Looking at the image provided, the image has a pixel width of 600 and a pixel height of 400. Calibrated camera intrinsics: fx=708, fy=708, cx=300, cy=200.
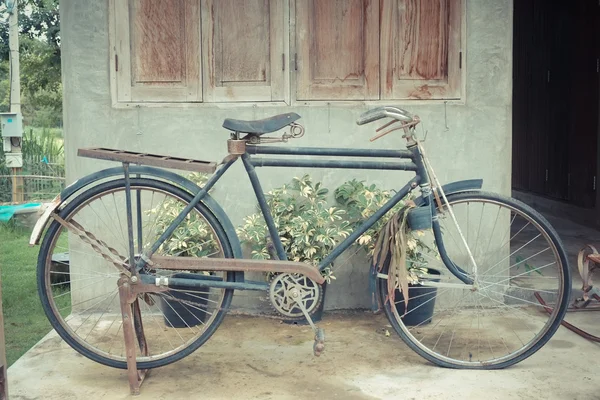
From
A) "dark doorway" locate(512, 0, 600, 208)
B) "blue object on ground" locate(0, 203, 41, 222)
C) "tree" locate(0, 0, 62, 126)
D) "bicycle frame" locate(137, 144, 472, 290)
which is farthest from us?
"tree" locate(0, 0, 62, 126)

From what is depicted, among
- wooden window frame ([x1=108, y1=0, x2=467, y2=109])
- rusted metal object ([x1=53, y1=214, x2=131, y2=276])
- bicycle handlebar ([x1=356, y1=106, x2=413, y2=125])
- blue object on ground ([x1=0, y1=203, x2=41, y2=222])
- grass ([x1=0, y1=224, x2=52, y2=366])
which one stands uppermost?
wooden window frame ([x1=108, y1=0, x2=467, y2=109])

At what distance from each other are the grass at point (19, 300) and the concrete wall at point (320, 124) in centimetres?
117

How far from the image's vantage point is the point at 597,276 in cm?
541

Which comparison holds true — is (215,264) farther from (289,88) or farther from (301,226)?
(289,88)

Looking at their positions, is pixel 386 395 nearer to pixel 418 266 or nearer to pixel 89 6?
pixel 418 266

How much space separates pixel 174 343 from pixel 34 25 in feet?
45.3

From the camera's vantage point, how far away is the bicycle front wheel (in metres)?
3.55

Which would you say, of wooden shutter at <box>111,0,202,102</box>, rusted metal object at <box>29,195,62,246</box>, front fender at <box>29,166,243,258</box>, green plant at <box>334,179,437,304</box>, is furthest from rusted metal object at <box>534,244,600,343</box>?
rusted metal object at <box>29,195,62,246</box>

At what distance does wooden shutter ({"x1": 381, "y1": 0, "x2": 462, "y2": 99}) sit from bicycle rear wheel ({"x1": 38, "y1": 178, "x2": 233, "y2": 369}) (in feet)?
5.31

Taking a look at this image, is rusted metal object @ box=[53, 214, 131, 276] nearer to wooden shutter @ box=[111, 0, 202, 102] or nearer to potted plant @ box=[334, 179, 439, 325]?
potted plant @ box=[334, 179, 439, 325]

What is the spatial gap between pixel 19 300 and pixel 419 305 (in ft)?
11.1

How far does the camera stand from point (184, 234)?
405cm

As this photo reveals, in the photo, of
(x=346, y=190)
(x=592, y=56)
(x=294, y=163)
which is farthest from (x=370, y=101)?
(x=592, y=56)

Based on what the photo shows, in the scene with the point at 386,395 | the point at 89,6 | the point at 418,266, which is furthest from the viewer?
the point at 89,6
